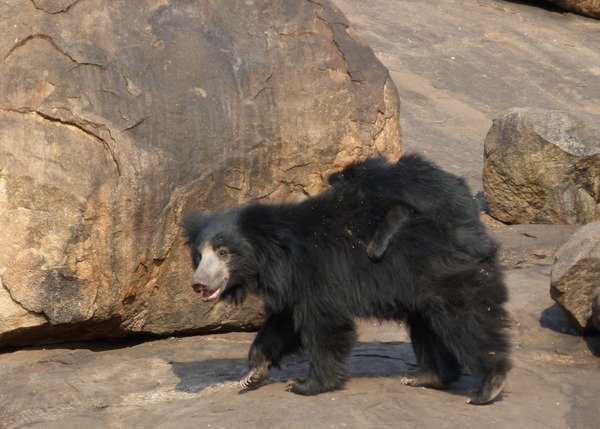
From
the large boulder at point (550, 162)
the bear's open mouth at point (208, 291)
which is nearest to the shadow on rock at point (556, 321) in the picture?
the bear's open mouth at point (208, 291)

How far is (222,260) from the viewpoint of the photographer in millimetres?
5074

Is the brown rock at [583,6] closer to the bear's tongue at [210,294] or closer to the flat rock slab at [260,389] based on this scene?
the flat rock slab at [260,389]

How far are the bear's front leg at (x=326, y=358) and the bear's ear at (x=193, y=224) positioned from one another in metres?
0.76

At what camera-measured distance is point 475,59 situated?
13.5 metres

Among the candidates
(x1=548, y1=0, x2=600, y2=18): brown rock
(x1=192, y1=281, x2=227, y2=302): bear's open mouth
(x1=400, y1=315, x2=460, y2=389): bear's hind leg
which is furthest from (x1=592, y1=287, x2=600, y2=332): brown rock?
(x1=548, y1=0, x2=600, y2=18): brown rock

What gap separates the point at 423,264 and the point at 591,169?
4.47m

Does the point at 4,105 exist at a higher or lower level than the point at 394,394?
higher

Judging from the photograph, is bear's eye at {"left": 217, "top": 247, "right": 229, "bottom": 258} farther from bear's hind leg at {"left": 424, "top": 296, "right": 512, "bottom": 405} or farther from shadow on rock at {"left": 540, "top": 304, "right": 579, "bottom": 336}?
shadow on rock at {"left": 540, "top": 304, "right": 579, "bottom": 336}

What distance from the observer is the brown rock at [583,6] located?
14905 mm

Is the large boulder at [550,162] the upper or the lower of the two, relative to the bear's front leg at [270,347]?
upper

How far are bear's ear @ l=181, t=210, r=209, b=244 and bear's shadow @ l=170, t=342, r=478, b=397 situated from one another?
0.76 metres

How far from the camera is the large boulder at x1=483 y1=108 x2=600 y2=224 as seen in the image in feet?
29.2

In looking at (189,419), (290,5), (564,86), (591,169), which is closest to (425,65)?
(564,86)

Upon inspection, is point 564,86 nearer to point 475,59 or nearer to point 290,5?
point 475,59
